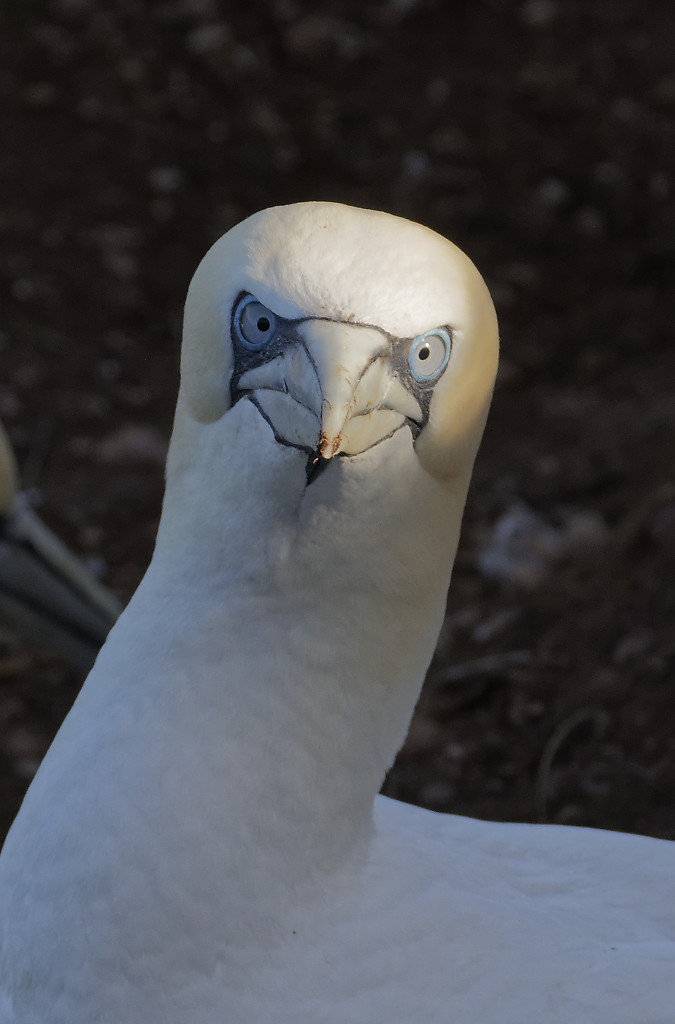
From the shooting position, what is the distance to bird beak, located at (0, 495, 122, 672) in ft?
11.8

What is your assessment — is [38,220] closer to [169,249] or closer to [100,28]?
[169,249]

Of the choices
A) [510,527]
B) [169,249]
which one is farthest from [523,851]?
[169,249]

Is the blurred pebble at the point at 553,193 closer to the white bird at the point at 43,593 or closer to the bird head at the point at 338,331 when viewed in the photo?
the white bird at the point at 43,593

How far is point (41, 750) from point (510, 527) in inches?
74.6

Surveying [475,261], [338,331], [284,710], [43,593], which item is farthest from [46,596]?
[475,261]

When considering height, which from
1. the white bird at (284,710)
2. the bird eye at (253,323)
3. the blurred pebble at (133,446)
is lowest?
the white bird at (284,710)

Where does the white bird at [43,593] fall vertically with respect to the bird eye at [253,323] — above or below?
below

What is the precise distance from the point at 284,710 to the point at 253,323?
23.3 inches

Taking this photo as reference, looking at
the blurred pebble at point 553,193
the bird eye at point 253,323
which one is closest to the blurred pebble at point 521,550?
the blurred pebble at point 553,193

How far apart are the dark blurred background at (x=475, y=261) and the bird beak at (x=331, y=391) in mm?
2159

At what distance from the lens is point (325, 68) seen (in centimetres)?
704

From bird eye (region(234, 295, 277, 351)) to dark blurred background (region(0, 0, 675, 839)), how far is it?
7.40 ft

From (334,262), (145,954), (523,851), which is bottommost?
Result: (145,954)

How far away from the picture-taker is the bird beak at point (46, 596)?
3600mm
